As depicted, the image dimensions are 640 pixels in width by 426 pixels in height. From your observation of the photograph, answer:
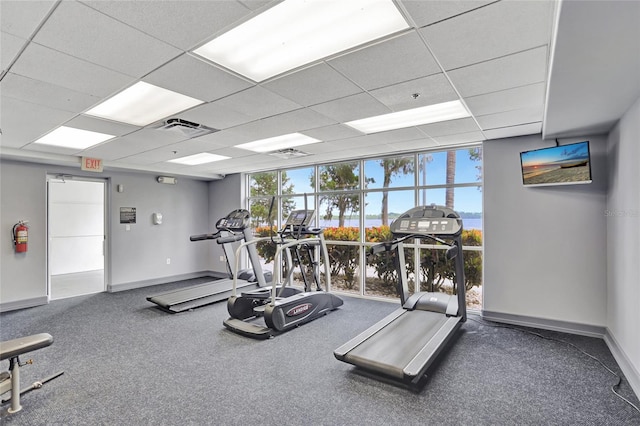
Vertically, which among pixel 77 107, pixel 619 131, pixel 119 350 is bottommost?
pixel 119 350

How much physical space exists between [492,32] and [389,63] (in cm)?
68

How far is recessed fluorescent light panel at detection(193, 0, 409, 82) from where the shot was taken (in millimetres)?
1826

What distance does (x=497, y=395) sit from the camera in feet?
8.80

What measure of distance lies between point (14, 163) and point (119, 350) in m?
4.13

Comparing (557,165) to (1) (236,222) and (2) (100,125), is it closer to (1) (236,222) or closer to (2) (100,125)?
(1) (236,222)

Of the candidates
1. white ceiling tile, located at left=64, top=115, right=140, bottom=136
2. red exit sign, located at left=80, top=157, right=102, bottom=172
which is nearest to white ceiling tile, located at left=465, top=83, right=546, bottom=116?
white ceiling tile, located at left=64, top=115, right=140, bottom=136

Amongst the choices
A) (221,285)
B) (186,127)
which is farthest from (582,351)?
(221,285)

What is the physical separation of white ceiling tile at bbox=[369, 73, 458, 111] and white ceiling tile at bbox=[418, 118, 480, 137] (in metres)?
0.78

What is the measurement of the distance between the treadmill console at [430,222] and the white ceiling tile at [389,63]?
6.42 ft

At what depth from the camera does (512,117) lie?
3.56 meters

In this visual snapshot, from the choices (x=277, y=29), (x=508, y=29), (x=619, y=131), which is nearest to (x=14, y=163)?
(x=277, y=29)

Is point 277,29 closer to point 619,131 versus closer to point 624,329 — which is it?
point 619,131

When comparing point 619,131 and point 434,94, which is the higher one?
point 434,94

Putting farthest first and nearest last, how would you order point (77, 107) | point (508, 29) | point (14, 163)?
point (14, 163)
point (77, 107)
point (508, 29)
